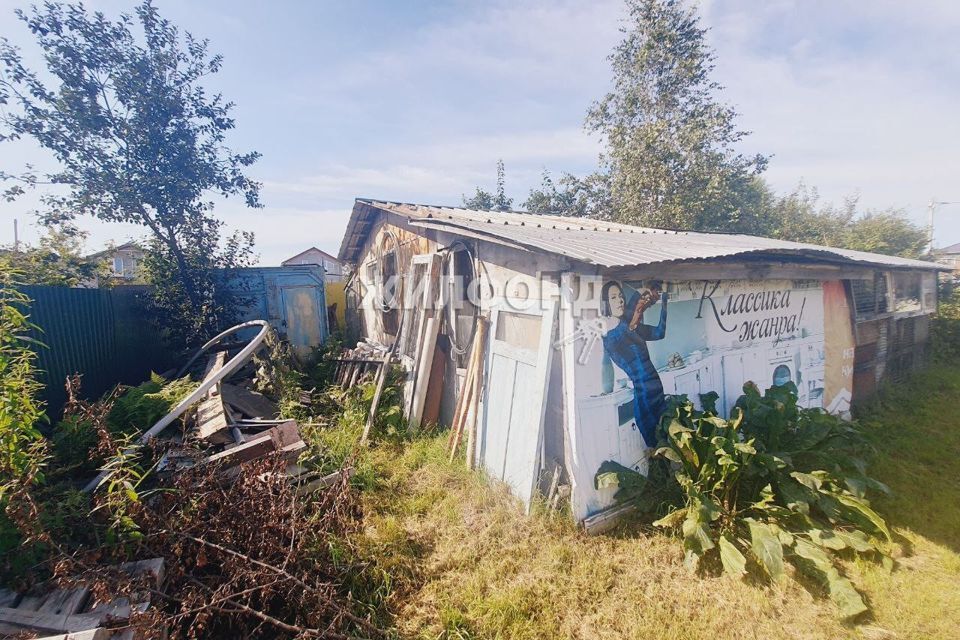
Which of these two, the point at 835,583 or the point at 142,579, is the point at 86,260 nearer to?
the point at 142,579

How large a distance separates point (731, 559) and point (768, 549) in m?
0.29

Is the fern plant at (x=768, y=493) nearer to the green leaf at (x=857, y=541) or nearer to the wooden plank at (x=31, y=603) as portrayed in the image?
the green leaf at (x=857, y=541)

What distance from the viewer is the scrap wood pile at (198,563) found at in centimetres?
226

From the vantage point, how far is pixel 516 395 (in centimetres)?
409

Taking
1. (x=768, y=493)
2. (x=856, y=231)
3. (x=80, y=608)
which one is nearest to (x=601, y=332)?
(x=768, y=493)

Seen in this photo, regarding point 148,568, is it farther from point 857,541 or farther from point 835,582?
point 857,541

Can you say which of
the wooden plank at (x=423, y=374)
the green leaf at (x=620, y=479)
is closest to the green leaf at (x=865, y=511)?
the green leaf at (x=620, y=479)

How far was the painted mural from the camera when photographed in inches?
144

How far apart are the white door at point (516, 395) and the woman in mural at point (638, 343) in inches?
24.3

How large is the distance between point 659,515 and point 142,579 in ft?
13.4

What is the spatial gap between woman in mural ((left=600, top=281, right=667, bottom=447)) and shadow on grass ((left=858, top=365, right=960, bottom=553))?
8.24 feet

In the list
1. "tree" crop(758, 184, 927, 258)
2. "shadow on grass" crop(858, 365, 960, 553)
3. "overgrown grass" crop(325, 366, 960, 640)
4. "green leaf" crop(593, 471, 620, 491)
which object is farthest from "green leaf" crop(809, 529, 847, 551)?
"tree" crop(758, 184, 927, 258)

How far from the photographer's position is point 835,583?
290 centimetres

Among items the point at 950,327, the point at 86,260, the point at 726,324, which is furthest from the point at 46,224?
the point at 950,327
